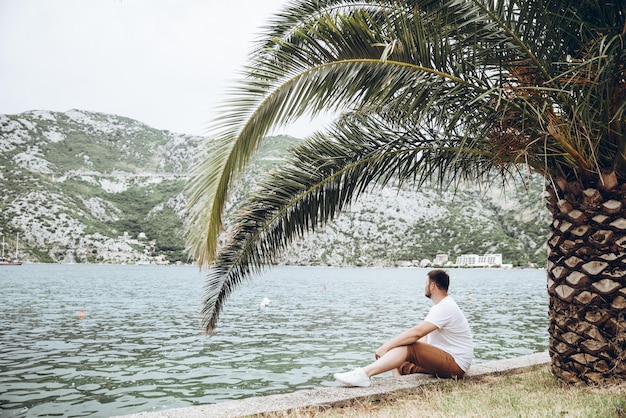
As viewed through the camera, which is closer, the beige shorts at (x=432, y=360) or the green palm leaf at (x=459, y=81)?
the green palm leaf at (x=459, y=81)

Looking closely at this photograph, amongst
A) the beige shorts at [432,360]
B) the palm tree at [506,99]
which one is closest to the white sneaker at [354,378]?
the beige shorts at [432,360]

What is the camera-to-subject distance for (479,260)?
130125 millimetres

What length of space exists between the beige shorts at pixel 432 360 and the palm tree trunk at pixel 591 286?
1143mm

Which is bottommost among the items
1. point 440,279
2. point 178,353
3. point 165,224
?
point 178,353

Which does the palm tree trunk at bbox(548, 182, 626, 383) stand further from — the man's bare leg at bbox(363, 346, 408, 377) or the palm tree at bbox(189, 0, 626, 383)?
the man's bare leg at bbox(363, 346, 408, 377)

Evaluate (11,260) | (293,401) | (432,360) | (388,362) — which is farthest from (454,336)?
(11,260)

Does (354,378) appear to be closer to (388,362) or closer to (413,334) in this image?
(388,362)

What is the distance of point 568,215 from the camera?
18.2ft

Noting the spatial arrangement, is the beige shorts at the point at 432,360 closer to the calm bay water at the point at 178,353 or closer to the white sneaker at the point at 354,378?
the white sneaker at the point at 354,378

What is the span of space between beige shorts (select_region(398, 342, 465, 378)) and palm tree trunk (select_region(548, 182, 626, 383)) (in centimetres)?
114

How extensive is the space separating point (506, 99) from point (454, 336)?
281cm

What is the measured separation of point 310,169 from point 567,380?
3733 mm

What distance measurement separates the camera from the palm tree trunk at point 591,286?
17.2 feet

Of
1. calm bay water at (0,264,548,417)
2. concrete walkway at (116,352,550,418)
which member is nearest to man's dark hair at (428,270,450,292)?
concrete walkway at (116,352,550,418)
